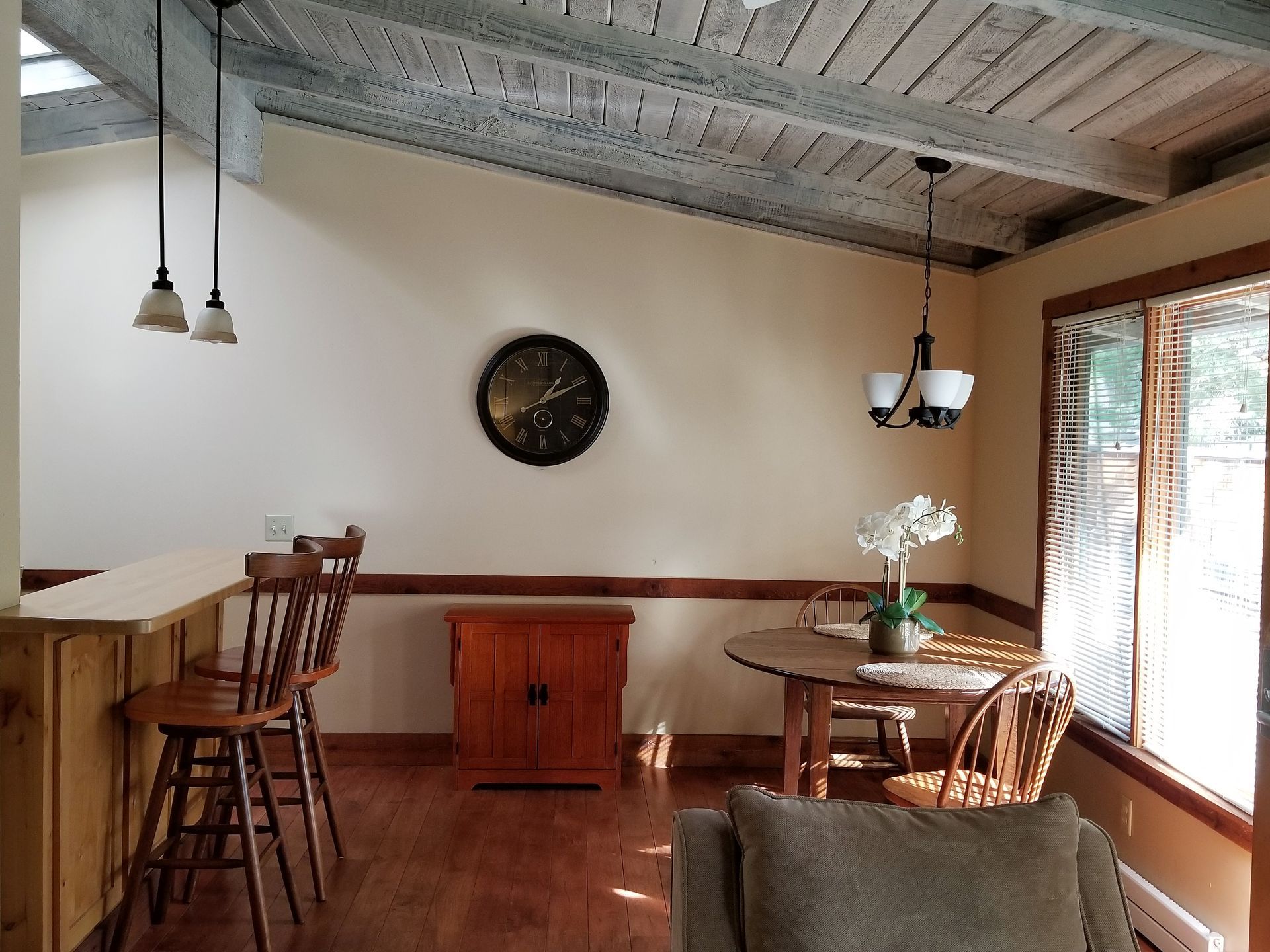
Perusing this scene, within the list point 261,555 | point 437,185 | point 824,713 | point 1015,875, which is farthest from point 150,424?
point 1015,875

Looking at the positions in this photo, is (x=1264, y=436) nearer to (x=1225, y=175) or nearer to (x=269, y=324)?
(x=1225, y=175)

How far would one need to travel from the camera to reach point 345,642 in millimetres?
4246

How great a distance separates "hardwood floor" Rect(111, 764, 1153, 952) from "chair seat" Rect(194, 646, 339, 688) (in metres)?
0.70

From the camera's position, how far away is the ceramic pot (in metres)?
3.22

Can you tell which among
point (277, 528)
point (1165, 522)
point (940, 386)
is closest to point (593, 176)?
point (940, 386)

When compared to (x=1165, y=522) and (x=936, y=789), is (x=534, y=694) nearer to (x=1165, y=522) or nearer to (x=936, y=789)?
(x=936, y=789)

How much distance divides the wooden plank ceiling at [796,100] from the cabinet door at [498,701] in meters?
2.05

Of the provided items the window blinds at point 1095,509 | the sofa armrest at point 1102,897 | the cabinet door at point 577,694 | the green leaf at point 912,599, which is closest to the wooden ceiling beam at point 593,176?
the window blinds at point 1095,509

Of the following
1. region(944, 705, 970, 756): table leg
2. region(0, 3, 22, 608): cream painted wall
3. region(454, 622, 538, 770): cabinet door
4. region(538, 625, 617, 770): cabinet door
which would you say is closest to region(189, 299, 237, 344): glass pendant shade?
region(0, 3, 22, 608): cream painted wall

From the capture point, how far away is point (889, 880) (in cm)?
147

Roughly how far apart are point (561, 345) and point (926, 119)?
1.93m

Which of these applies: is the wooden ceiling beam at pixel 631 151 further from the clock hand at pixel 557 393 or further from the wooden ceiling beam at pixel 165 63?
the clock hand at pixel 557 393

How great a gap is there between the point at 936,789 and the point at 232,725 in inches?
83.0

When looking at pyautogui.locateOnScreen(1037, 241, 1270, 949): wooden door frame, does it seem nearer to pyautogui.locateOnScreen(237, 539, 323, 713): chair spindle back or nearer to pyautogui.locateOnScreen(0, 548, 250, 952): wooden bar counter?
pyautogui.locateOnScreen(237, 539, 323, 713): chair spindle back
